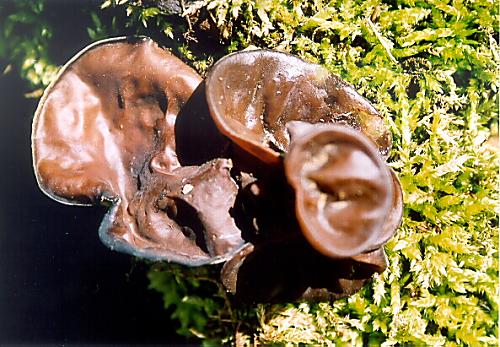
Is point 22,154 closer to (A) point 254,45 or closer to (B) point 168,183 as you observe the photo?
(B) point 168,183

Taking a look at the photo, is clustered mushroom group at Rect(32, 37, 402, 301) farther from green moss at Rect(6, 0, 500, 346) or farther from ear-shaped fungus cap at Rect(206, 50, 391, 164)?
green moss at Rect(6, 0, 500, 346)

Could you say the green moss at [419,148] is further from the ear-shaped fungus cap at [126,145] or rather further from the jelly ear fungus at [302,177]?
the ear-shaped fungus cap at [126,145]

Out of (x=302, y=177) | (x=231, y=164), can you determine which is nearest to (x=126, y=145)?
(x=231, y=164)

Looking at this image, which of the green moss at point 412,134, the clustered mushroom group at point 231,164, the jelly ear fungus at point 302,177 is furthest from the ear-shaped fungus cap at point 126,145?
the green moss at point 412,134

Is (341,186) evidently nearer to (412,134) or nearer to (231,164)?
(231,164)

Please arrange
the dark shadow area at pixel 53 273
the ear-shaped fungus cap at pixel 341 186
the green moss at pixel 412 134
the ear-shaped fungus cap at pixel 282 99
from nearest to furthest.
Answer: the ear-shaped fungus cap at pixel 341 186
the ear-shaped fungus cap at pixel 282 99
the green moss at pixel 412 134
the dark shadow area at pixel 53 273
